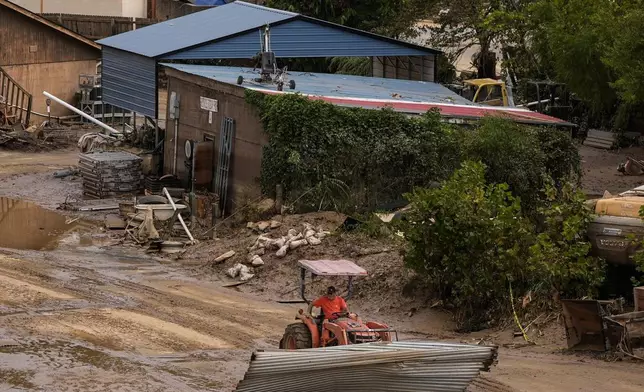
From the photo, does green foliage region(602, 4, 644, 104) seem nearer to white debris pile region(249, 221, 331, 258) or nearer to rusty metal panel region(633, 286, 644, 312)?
white debris pile region(249, 221, 331, 258)

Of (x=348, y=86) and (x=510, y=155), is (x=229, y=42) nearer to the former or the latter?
(x=348, y=86)

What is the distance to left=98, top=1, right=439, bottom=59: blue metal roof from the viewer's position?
33.3 metres

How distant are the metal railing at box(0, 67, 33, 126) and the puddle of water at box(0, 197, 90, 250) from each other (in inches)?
361

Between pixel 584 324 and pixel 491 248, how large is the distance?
2590 mm

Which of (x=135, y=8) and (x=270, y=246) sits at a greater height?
(x=135, y=8)

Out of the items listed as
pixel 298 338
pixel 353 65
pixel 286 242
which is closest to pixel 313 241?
pixel 286 242

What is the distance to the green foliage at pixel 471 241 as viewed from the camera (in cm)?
1916

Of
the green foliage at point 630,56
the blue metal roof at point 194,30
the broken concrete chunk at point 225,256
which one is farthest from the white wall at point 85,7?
the broken concrete chunk at point 225,256

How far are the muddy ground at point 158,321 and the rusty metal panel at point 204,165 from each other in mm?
2915

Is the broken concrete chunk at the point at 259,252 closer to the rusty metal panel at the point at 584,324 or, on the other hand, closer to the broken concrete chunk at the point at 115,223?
the broken concrete chunk at the point at 115,223

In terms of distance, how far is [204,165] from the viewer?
95.2ft

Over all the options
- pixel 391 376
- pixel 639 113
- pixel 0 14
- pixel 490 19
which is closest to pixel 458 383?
pixel 391 376

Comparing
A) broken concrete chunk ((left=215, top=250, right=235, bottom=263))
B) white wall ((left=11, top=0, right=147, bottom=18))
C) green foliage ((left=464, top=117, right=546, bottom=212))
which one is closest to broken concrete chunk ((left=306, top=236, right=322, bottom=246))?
broken concrete chunk ((left=215, top=250, right=235, bottom=263))

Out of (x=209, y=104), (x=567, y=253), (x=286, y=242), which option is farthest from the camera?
(x=209, y=104)
